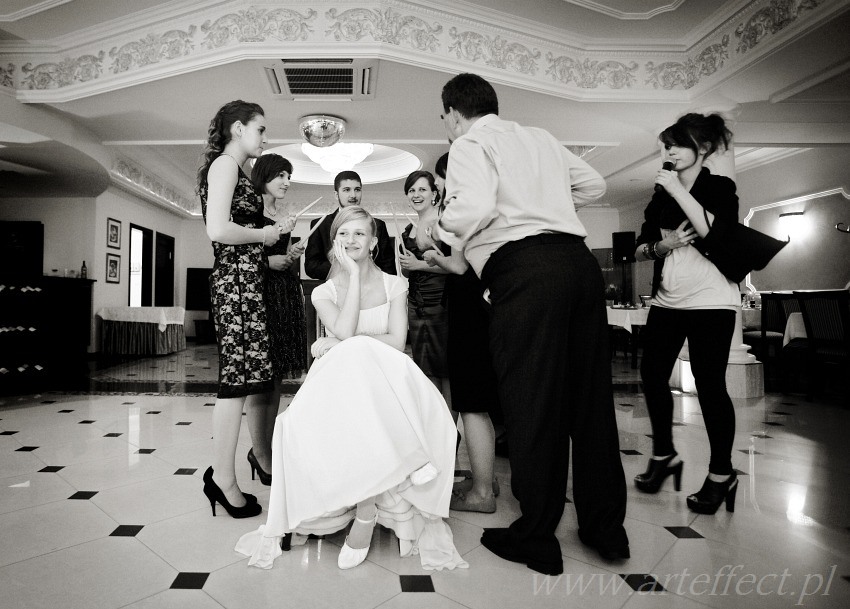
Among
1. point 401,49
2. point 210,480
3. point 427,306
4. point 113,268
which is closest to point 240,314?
point 210,480

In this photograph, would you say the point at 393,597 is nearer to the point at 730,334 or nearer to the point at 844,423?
the point at 730,334

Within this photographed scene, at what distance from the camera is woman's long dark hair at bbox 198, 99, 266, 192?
78.3 inches

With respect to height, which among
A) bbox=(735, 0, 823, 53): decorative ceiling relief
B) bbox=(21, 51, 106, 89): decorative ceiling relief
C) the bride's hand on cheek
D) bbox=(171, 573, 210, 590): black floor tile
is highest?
bbox=(735, 0, 823, 53): decorative ceiling relief

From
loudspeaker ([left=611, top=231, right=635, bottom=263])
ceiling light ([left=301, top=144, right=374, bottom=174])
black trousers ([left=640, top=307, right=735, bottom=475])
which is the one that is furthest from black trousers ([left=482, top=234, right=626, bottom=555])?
loudspeaker ([left=611, top=231, right=635, bottom=263])

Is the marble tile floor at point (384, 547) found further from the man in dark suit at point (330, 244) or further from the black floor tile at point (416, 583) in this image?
the man in dark suit at point (330, 244)

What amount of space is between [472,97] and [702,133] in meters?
1.01

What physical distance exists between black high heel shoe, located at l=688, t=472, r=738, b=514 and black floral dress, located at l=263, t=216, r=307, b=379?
1.81 metres

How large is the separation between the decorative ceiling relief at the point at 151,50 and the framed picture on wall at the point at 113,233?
4.78m

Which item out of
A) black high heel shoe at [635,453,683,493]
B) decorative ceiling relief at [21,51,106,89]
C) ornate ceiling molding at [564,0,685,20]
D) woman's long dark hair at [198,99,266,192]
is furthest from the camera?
decorative ceiling relief at [21,51,106,89]

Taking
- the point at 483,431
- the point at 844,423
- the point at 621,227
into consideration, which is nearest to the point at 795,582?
the point at 483,431

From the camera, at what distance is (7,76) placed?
496cm

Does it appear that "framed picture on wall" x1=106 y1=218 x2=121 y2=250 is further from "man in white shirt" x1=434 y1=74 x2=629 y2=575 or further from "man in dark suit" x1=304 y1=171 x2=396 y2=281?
"man in white shirt" x1=434 y1=74 x2=629 y2=575

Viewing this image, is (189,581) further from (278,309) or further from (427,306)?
(427,306)

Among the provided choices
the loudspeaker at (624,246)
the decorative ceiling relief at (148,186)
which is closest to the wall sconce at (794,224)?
the loudspeaker at (624,246)
